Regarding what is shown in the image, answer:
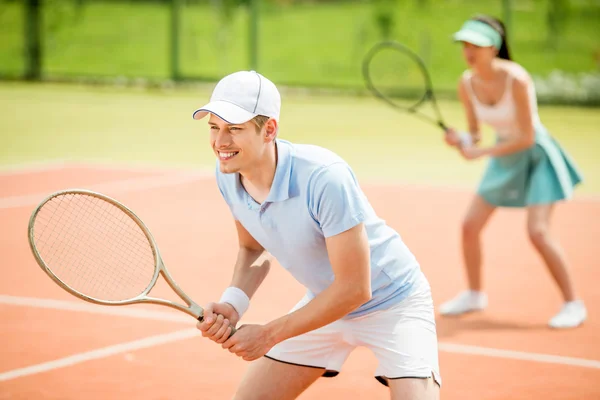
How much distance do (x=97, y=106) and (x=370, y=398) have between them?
1341cm

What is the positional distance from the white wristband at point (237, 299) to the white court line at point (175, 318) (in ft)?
6.75

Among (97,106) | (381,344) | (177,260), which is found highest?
(381,344)

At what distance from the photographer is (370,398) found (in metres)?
4.96

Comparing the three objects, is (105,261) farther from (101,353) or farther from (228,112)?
(228,112)

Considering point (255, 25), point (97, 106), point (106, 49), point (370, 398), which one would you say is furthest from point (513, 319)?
point (106, 49)

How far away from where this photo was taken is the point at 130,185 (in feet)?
34.1

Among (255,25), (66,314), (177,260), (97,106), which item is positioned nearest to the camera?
(66,314)

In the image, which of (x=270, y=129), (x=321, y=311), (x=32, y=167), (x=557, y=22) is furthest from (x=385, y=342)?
(x=557, y=22)

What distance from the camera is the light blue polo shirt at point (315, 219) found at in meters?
3.52

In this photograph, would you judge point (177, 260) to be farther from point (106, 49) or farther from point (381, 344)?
point (106, 49)

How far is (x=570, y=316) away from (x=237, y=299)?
2.93 m

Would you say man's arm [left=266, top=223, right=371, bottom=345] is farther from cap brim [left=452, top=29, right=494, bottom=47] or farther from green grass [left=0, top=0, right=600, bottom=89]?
green grass [left=0, top=0, right=600, bottom=89]

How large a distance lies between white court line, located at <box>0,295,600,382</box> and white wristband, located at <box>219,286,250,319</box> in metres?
2.06

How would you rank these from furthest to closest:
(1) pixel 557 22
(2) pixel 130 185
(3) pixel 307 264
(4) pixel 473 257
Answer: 1. (1) pixel 557 22
2. (2) pixel 130 185
3. (4) pixel 473 257
4. (3) pixel 307 264
